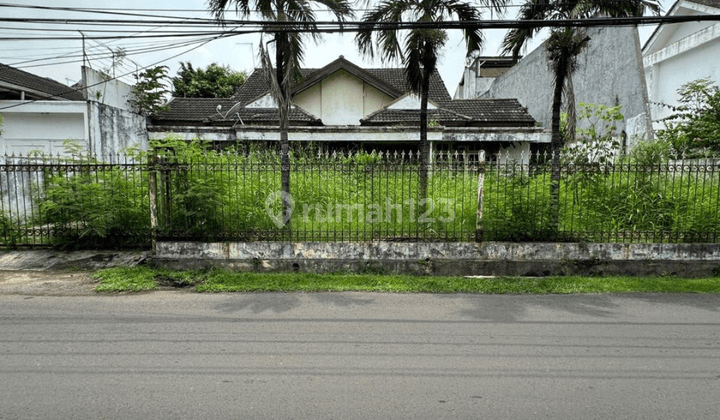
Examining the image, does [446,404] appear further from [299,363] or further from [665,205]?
[665,205]

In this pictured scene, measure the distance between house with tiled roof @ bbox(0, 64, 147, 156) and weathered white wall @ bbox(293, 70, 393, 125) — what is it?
24.8ft

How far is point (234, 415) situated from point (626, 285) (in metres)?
5.94

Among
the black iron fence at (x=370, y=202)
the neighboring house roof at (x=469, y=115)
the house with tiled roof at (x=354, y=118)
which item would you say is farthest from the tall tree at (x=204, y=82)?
the black iron fence at (x=370, y=202)

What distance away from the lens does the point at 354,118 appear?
62.6 feet

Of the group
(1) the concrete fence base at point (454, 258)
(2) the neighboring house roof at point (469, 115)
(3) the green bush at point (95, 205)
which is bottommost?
(1) the concrete fence base at point (454, 258)

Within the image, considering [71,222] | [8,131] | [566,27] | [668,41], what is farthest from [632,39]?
[8,131]

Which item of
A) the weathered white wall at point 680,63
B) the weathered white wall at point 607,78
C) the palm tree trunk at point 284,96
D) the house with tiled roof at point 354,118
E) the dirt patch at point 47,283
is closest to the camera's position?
the dirt patch at point 47,283

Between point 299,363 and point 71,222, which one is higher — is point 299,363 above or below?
below

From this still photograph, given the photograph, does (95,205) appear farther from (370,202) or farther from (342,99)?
(342,99)

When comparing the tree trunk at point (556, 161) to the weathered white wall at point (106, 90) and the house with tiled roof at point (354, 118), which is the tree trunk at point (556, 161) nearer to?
the house with tiled roof at point (354, 118)

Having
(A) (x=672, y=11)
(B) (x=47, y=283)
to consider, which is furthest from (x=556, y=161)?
(A) (x=672, y=11)

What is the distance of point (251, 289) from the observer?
635 cm

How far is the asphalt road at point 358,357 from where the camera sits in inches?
126

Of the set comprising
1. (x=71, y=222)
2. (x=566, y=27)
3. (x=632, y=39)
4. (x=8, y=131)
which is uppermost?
(x=632, y=39)
